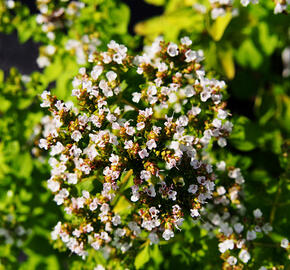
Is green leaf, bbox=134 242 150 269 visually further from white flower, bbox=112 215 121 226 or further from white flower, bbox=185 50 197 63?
white flower, bbox=185 50 197 63

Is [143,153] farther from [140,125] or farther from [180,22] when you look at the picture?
[180,22]

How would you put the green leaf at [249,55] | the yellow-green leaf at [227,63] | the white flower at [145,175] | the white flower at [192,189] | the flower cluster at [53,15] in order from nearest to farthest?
the white flower at [145,175] < the white flower at [192,189] < the flower cluster at [53,15] < the yellow-green leaf at [227,63] < the green leaf at [249,55]

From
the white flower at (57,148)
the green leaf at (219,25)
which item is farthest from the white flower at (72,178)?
the green leaf at (219,25)

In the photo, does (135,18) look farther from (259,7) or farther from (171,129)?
(171,129)

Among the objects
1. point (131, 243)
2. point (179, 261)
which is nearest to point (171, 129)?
point (131, 243)

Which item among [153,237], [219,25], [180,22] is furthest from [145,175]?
[180,22]

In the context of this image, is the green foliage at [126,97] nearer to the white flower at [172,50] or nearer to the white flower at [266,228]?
the white flower at [266,228]
